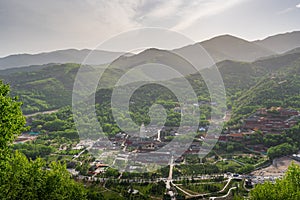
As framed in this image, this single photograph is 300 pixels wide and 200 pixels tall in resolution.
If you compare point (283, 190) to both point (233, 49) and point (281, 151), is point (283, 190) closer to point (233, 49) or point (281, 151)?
point (281, 151)

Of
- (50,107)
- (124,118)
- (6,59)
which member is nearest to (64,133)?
(124,118)

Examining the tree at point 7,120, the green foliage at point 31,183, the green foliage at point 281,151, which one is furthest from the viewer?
the green foliage at point 281,151

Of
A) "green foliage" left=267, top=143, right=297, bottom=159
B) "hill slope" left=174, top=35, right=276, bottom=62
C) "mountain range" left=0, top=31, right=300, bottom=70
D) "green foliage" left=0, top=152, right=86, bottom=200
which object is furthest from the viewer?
"mountain range" left=0, top=31, right=300, bottom=70

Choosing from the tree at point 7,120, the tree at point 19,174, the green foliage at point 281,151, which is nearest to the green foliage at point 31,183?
the tree at point 19,174

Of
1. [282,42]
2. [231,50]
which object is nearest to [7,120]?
[231,50]

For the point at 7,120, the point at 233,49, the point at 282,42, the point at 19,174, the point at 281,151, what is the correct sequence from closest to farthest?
the point at 7,120
the point at 19,174
the point at 281,151
the point at 233,49
the point at 282,42

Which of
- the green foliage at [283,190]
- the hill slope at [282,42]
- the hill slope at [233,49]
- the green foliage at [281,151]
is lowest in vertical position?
the green foliage at [281,151]

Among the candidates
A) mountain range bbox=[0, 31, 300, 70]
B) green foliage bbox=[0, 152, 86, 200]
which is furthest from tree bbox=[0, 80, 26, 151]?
mountain range bbox=[0, 31, 300, 70]

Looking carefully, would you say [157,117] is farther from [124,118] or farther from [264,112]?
[264,112]

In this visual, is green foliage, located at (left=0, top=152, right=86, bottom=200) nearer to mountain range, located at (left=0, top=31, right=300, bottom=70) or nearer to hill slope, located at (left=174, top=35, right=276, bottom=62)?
mountain range, located at (left=0, top=31, right=300, bottom=70)

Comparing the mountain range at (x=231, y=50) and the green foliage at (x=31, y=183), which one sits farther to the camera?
the mountain range at (x=231, y=50)

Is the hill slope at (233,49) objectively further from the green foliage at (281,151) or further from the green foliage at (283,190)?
the green foliage at (283,190)
